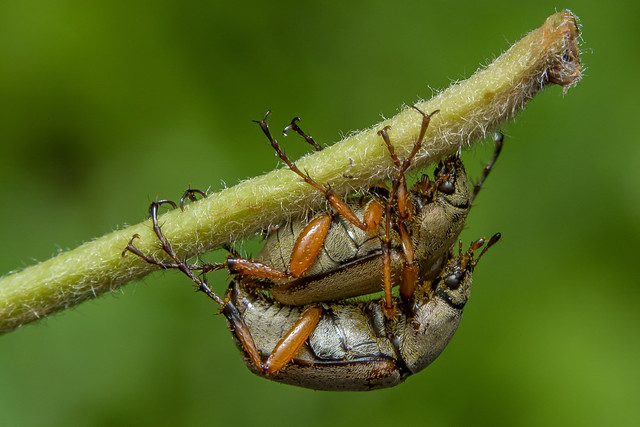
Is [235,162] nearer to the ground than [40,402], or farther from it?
farther from it

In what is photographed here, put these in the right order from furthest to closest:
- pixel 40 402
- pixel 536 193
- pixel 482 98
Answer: pixel 536 193 < pixel 40 402 < pixel 482 98

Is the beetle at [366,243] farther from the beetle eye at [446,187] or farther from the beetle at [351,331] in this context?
the beetle at [351,331]

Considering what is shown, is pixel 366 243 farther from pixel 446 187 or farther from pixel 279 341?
pixel 279 341

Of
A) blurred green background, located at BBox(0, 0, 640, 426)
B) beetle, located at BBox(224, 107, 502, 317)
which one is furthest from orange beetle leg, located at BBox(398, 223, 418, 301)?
blurred green background, located at BBox(0, 0, 640, 426)

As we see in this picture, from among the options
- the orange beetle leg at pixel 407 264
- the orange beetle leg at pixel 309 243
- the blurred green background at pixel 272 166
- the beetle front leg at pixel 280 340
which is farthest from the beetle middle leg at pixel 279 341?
the blurred green background at pixel 272 166

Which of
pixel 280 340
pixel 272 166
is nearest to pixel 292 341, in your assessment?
pixel 280 340

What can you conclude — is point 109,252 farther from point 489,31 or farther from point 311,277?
point 489,31

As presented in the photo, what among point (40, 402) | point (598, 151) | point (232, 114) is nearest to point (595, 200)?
point (598, 151)
